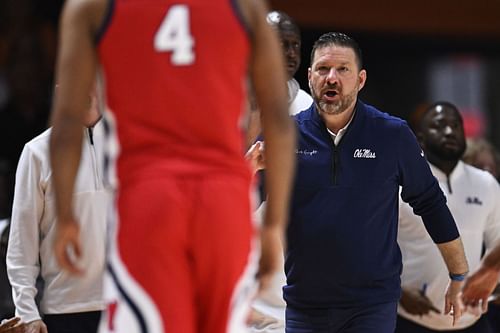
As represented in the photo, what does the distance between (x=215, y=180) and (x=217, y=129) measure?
163 mm

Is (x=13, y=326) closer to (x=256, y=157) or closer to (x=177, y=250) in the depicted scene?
(x=256, y=157)

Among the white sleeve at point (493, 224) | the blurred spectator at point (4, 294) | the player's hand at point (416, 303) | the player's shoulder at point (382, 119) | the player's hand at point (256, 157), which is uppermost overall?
the player's shoulder at point (382, 119)

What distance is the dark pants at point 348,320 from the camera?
594cm

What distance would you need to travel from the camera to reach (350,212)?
595 cm

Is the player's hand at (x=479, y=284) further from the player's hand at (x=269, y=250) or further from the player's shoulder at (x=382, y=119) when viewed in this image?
the player's hand at (x=269, y=250)

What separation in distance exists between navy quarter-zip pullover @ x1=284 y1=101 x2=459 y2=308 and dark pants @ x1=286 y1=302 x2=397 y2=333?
1.3 inches

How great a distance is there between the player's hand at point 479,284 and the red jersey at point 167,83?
251cm

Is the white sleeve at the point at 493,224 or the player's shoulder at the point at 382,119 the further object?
the white sleeve at the point at 493,224

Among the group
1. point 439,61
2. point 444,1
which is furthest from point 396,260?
point 439,61

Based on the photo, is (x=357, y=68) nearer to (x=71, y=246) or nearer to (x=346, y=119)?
(x=346, y=119)

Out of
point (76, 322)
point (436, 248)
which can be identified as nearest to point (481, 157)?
point (436, 248)

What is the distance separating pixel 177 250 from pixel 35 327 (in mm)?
2172

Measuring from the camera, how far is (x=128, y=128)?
3.94 m

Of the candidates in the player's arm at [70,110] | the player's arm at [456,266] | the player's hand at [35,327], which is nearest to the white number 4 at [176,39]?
the player's arm at [70,110]
